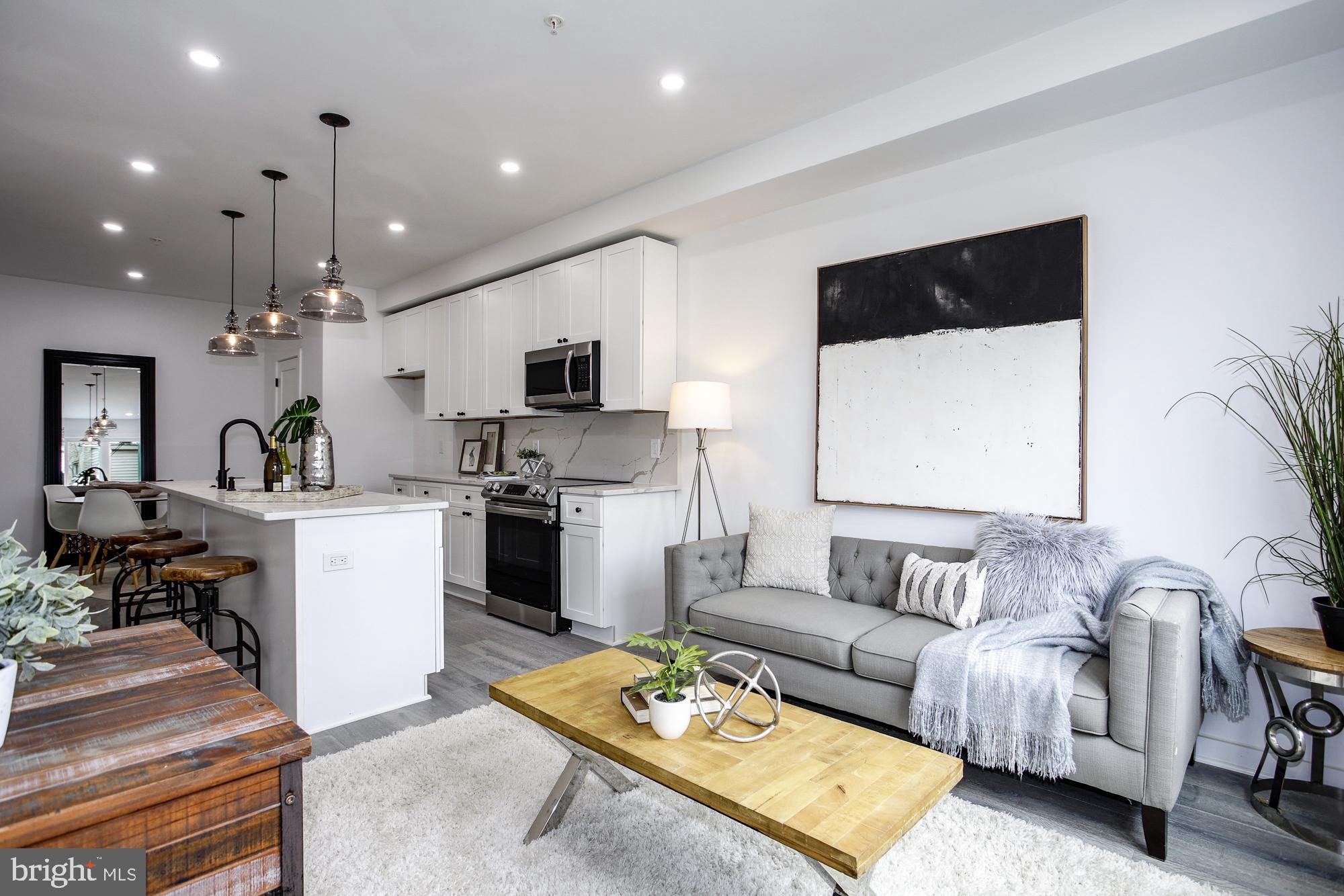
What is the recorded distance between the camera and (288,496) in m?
3.16

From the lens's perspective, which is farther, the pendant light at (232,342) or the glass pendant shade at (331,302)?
the pendant light at (232,342)

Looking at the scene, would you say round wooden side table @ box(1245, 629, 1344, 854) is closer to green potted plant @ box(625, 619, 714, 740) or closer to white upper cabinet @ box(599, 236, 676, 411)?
green potted plant @ box(625, 619, 714, 740)

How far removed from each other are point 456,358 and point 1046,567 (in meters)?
4.68

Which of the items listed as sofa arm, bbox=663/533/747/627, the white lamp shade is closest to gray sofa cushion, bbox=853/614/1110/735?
sofa arm, bbox=663/533/747/627

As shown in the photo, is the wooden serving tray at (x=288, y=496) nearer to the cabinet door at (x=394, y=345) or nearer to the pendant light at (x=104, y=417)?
the cabinet door at (x=394, y=345)

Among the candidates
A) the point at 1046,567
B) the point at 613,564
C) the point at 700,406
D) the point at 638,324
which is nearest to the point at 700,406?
the point at 700,406

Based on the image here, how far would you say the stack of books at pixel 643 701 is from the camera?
1.80m

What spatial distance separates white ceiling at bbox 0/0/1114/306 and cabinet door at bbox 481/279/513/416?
2.68 feet

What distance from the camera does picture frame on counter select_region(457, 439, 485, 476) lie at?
Result: 237 inches

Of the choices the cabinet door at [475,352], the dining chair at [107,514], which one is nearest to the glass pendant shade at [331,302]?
the cabinet door at [475,352]

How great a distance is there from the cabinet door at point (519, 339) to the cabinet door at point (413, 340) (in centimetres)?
145

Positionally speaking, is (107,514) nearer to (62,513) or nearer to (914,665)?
(62,513)

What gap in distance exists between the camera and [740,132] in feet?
10.8

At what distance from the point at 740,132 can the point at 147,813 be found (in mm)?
3292
